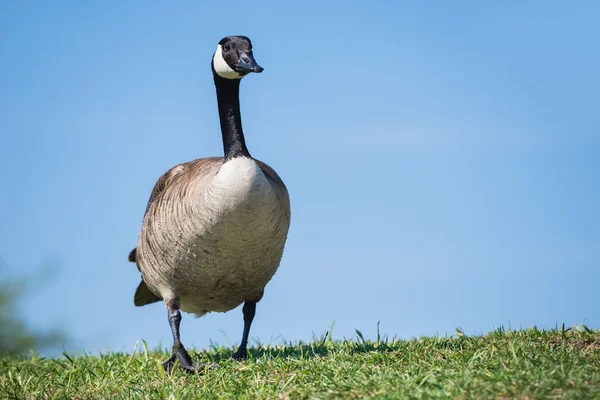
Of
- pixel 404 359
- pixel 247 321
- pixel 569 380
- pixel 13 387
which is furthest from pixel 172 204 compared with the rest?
pixel 569 380

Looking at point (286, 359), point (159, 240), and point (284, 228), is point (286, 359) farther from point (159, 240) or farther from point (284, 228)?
point (159, 240)

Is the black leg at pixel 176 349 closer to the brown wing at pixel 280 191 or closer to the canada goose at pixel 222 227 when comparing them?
the canada goose at pixel 222 227

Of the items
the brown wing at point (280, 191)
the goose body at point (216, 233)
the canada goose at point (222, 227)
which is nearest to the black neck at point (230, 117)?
the canada goose at point (222, 227)

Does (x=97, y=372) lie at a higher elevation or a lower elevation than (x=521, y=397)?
lower

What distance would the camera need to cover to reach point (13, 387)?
24.2ft

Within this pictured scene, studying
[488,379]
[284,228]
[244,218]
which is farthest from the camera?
[284,228]

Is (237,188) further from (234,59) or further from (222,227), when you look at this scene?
(234,59)

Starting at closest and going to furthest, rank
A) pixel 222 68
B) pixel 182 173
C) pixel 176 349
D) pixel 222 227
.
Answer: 1. pixel 222 227
2. pixel 176 349
3. pixel 222 68
4. pixel 182 173

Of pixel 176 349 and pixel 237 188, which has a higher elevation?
pixel 237 188

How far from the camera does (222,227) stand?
7266 millimetres

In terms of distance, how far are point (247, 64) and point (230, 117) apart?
2.33 feet

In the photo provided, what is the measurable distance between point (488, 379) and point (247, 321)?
3.96 metres

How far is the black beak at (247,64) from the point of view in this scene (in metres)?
7.40

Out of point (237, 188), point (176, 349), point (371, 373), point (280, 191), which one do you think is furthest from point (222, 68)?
point (371, 373)
